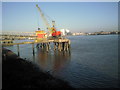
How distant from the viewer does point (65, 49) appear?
49438mm

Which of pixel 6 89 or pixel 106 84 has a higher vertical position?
pixel 6 89

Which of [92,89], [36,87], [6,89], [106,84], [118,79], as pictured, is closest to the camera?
[6,89]

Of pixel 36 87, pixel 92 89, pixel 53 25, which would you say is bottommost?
pixel 92 89

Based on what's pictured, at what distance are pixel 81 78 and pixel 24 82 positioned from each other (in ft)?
29.9

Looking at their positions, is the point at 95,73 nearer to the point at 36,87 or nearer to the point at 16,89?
the point at 36,87

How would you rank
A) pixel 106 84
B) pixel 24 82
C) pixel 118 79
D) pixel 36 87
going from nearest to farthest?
pixel 36 87
pixel 24 82
pixel 106 84
pixel 118 79

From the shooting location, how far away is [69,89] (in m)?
14.4

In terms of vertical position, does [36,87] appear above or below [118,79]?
above

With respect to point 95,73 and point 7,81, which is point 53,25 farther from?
point 7,81

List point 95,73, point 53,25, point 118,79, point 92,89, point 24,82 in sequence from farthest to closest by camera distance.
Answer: point 53,25 < point 95,73 < point 118,79 < point 92,89 < point 24,82

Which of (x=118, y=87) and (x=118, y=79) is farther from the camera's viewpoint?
(x=118, y=79)

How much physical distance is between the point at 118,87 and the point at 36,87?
1033 cm

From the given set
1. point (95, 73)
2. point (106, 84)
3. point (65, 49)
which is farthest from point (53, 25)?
point (106, 84)

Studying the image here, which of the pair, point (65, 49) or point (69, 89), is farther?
point (65, 49)
